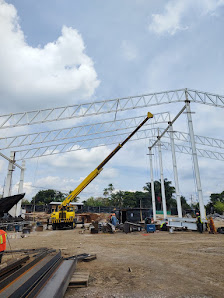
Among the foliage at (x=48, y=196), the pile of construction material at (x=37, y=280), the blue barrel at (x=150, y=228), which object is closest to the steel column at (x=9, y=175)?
the blue barrel at (x=150, y=228)

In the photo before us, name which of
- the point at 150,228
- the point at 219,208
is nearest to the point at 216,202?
the point at 219,208

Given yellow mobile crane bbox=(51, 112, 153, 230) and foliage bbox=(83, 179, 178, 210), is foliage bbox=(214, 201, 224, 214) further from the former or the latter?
yellow mobile crane bbox=(51, 112, 153, 230)

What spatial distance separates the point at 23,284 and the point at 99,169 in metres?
16.0

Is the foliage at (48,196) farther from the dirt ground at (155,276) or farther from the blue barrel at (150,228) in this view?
the dirt ground at (155,276)

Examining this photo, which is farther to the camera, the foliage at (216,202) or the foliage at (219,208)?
the foliage at (216,202)

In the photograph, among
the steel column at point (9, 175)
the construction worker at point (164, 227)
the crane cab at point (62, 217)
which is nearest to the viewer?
the construction worker at point (164, 227)

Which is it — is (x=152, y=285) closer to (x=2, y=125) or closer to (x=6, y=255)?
(x=6, y=255)

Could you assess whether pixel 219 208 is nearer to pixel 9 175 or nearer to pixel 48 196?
pixel 9 175

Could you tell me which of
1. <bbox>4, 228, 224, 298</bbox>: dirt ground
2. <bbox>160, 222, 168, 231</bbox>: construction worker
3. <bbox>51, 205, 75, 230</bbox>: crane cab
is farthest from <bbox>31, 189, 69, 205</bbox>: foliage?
<bbox>4, 228, 224, 298</bbox>: dirt ground

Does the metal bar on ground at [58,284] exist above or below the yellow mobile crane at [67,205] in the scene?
below

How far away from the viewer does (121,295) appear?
4.38m

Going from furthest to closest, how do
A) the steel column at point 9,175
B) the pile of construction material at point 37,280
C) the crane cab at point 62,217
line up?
the steel column at point 9,175, the crane cab at point 62,217, the pile of construction material at point 37,280

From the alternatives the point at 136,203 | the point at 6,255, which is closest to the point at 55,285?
the point at 6,255

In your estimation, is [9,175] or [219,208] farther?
[219,208]
